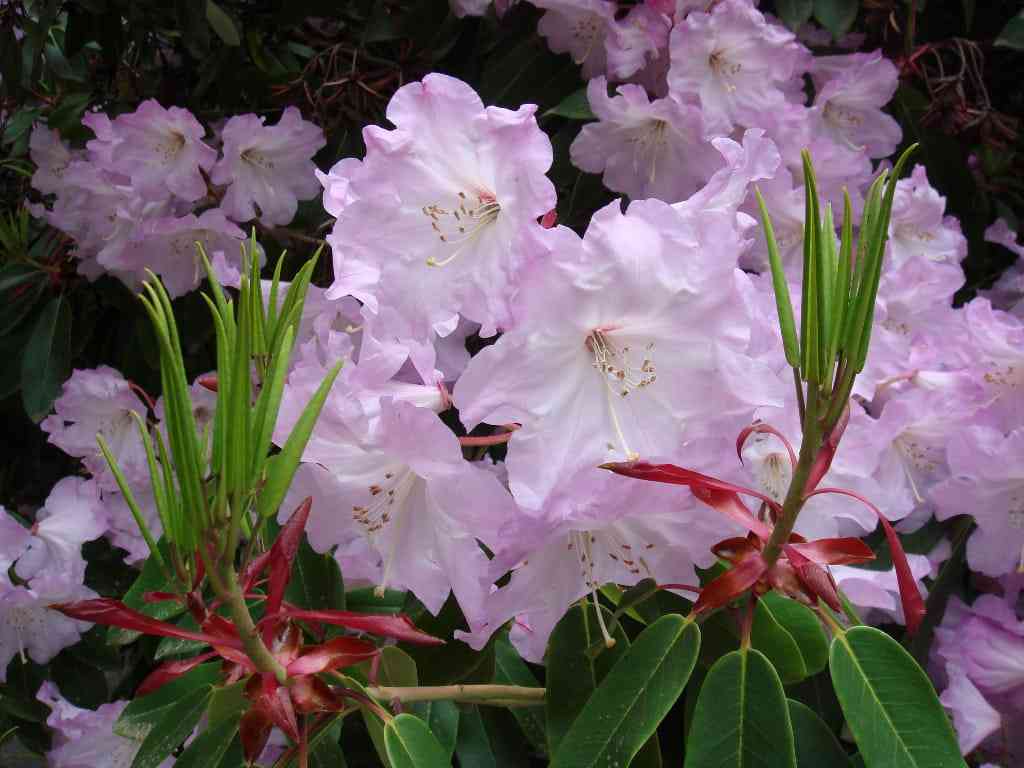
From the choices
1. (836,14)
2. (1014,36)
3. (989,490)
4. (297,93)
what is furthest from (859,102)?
(297,93)

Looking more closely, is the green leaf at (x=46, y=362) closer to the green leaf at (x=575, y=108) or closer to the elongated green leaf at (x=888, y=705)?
the green leaf at (x=575, y=108)

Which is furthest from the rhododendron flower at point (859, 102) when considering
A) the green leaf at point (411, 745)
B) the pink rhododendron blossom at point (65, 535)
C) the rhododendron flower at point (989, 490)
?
the pink rhododendron blossom at point (65, 535)

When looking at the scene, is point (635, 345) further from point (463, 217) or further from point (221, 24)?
point (221, 24)

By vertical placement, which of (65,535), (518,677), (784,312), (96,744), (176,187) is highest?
(784,312)

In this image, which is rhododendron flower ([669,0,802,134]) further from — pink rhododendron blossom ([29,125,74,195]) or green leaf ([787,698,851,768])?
pink rhododendron blossom ([29,125,74,195])

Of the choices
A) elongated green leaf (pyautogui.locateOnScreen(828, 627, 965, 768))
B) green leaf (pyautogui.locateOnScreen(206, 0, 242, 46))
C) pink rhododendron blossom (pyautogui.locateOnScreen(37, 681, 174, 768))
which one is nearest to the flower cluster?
green leaf (pyautogui.locateOnScreen(206, 0, 242, 46))
